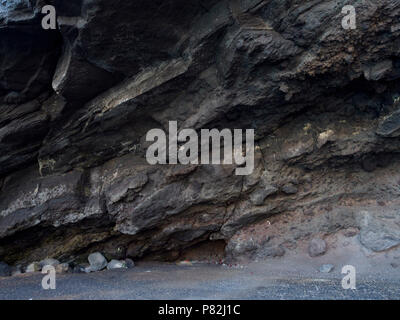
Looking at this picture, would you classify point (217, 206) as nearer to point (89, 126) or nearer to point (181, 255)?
point (181, 255)

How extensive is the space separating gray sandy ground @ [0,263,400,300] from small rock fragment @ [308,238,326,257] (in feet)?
1.18

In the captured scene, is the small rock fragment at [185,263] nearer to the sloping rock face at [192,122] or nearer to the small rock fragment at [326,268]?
the sloping rock face at [192,122]

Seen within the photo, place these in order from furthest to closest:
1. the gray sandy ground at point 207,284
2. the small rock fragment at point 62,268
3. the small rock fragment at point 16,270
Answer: the small rock fragment at point 16,270, the small rock fragment at point 62,268, the gray sandy ground at point 207,284

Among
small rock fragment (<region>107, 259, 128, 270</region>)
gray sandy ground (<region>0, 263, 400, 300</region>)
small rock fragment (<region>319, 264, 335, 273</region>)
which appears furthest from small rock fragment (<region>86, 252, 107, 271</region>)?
small rock fragment (<region>319, 264, 335, 273</region>)

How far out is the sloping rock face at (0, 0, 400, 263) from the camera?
238 inches

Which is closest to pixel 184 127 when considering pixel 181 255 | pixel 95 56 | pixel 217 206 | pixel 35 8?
pixel 217 206

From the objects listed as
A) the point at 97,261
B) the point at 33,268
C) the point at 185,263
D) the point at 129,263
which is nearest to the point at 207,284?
the point at 185,263

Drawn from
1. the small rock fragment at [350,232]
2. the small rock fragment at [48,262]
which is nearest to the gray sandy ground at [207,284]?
the small rock fragment at [48,262]

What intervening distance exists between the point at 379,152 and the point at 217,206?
360 centimetres

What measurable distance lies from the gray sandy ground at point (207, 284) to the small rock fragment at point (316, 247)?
0.36 metres

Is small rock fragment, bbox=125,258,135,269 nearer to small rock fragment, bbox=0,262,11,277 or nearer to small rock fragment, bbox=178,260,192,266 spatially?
small rock fragment, bbox=178,260,192,266

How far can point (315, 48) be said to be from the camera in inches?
234

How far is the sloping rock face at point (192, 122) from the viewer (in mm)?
6055

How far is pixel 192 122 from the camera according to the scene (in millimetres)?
6797
